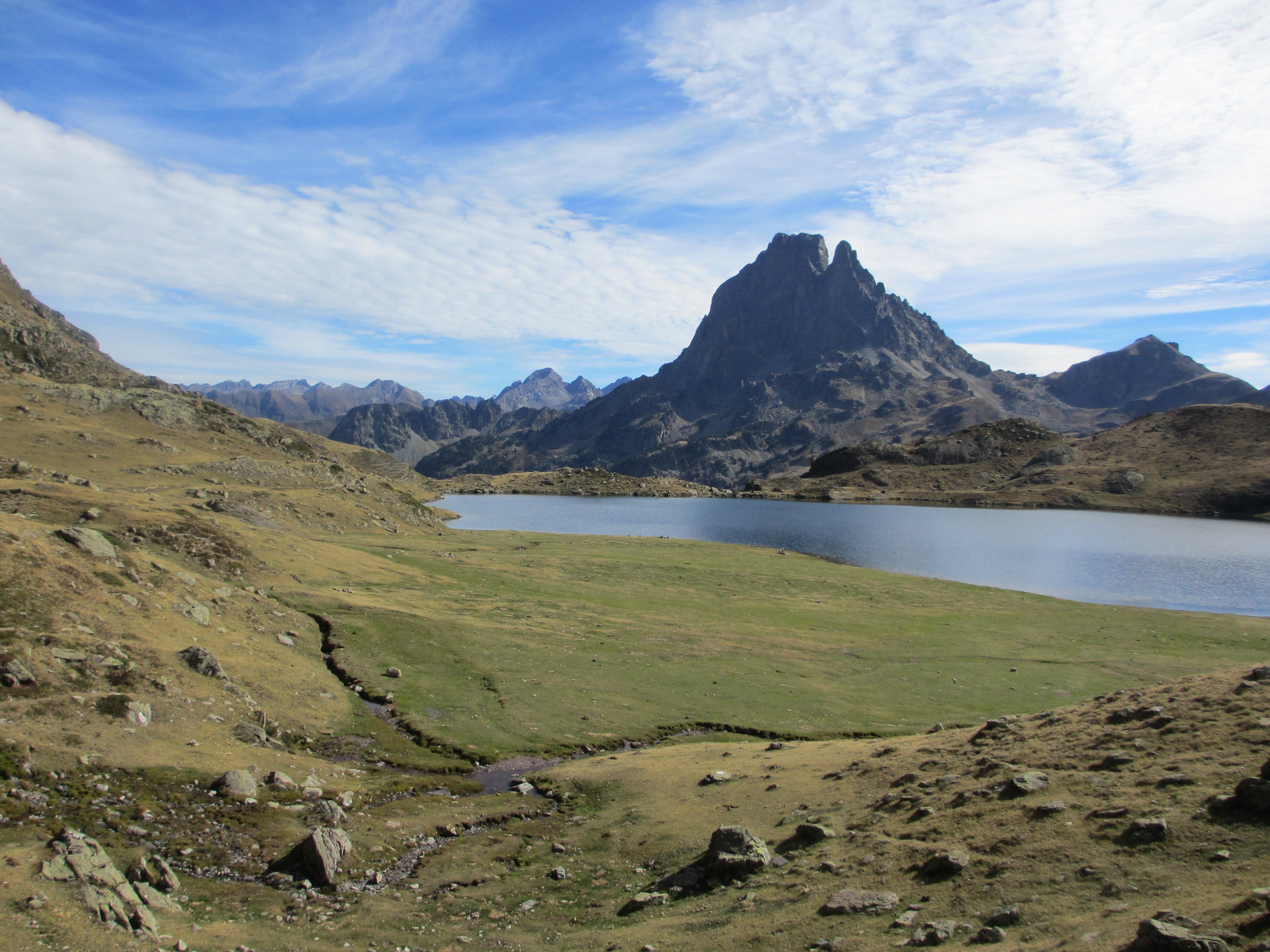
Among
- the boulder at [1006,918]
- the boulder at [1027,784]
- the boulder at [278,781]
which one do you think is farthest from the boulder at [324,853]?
the boulder at [1027,784]

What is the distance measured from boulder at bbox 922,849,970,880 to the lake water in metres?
85.8

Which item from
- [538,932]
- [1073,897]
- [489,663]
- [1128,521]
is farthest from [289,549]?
[1128,521]

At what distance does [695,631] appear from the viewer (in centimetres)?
5141

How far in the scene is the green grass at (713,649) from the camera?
34.0 m

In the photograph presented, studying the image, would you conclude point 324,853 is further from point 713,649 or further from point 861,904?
point 713,649

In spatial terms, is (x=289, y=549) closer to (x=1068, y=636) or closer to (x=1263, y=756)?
(x=1263, y=756)

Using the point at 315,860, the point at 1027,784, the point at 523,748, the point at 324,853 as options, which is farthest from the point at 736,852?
the point at 523,748

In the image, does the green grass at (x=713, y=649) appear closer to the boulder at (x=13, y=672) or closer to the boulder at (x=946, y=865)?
the boulder at (x=13, y=672)

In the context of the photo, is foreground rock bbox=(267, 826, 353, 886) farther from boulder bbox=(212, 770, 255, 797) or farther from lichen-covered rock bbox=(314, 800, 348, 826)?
boulder bbox=(212, 770, 255, 797)

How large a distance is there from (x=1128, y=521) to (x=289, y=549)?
232132 millimetres

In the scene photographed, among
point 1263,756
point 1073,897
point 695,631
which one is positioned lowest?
point 695,631

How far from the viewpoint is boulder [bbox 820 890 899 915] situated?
13.5 meters

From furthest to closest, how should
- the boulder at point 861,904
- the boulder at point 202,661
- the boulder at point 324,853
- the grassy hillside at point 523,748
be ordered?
the boulder at point 202,661, the boulder at point 324,853, the grassy hillside at point 523,748, the boulder at point 861,904

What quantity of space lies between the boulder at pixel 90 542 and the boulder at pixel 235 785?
14.8 meters
